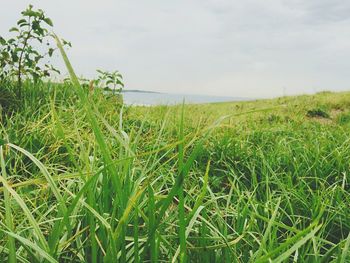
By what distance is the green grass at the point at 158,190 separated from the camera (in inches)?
51.4

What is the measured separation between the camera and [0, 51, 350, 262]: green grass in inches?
51.4

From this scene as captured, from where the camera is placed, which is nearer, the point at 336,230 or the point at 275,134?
the point at 336,230

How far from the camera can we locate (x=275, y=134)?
15.3ft

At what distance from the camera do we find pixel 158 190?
2.01m

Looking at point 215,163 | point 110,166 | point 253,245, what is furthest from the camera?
point 215,163

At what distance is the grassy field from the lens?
1.31m

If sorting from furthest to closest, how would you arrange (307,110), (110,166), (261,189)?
(307,110)
(261,189)
(110,166)

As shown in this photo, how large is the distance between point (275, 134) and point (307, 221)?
2468 mm

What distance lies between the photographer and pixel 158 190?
2014 millimetres

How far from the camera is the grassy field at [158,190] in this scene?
4.29 ft

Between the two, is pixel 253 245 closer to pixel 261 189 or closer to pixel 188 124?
pixel 261 189

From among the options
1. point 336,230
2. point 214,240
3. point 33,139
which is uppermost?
point 33,139

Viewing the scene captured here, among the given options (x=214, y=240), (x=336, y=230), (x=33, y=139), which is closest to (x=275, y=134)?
(x=336, y=230)

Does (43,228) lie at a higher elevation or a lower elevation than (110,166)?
lower
